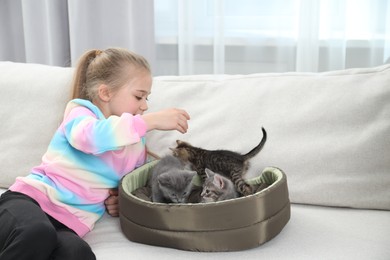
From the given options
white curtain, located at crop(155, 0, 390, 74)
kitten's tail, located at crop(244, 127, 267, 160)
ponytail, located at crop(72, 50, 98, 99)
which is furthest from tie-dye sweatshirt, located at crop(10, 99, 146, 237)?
white curtain, located at crop(155, 0, 390, 74)

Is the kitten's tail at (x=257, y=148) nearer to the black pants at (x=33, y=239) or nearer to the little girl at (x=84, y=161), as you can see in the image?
the little girl at (x=84, y=161)

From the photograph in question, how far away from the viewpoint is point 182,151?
61.9 inches

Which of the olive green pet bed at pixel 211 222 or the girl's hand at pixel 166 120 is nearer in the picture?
the olive green pet bed at pixel 211 222

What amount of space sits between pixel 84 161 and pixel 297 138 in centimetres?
67

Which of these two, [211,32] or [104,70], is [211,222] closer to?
[104,70]

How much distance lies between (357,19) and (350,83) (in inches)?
24.3

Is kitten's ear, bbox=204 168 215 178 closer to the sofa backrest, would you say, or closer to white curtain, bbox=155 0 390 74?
the sofa backrest

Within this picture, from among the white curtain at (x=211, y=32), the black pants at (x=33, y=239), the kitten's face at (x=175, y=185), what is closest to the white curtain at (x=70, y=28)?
the white curtain at (x=211, y=32)

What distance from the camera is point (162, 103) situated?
5.55 ft

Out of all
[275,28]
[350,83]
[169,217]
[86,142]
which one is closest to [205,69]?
[275,28]

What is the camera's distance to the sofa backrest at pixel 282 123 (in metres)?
1.48

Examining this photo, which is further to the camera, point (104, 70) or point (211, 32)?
point (211, 32)

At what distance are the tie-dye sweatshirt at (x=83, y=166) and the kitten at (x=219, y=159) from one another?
0.58 ft

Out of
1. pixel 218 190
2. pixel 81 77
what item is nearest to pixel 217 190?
pixel 218 190
